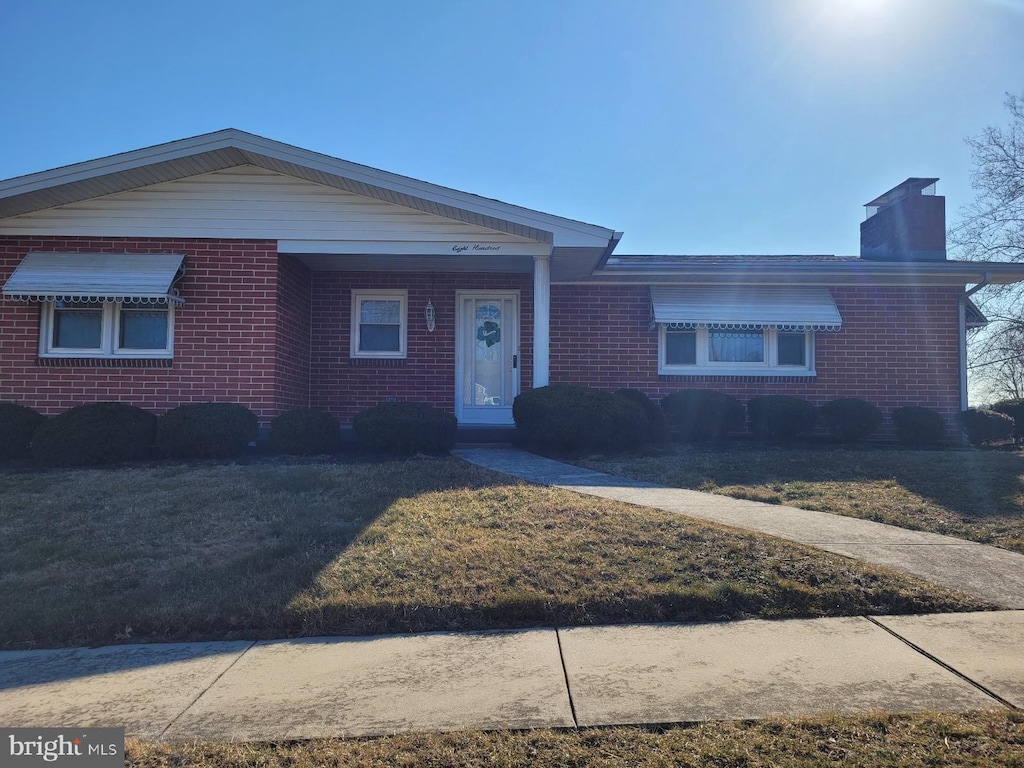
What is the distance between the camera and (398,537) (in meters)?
5.21

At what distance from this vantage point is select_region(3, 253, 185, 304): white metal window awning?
954 cm

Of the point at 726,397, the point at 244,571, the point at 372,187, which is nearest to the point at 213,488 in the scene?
the point at 244,571

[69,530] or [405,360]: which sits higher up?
[405,360]

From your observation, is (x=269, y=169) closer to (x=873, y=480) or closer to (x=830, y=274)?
(x=873, y=480)

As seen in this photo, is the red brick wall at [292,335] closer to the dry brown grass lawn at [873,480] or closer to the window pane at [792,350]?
the dry brown grass lawn at [873,480]

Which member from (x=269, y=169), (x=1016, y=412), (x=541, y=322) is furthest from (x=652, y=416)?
(x=269, y=169)

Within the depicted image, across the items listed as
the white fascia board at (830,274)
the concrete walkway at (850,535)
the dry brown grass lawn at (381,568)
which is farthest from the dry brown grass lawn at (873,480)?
the white fascia board at (830,274)

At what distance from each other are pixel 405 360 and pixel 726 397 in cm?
519

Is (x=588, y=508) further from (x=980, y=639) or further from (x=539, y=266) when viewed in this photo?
(x=539, y=266)

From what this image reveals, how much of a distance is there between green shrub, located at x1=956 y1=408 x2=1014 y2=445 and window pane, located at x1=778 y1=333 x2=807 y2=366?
257 cm

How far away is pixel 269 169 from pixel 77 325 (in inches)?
141

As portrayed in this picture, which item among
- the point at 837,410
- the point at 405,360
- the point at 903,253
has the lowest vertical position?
the point at 837,410

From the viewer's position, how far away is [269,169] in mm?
10008

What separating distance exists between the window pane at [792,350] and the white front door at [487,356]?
451 centimetres
